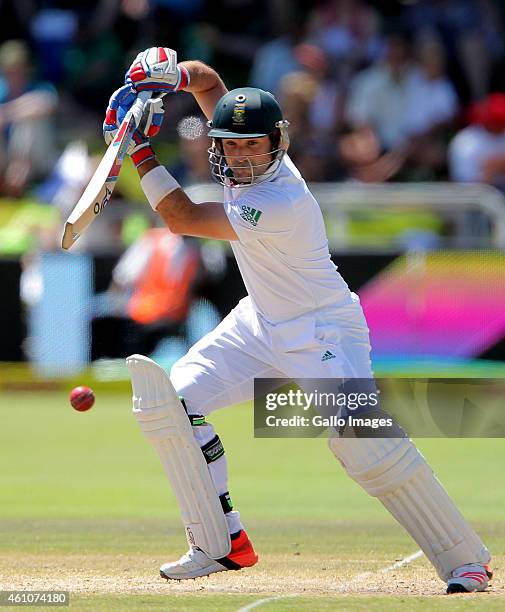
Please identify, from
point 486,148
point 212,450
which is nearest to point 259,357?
point 212,450

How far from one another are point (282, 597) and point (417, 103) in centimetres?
972

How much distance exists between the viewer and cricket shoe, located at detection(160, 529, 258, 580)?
18.9 feet

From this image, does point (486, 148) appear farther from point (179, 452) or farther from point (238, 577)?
point (179, 452)

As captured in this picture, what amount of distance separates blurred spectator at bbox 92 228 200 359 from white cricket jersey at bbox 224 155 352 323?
688cm

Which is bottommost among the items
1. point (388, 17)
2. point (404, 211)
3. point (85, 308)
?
point (85, 308)

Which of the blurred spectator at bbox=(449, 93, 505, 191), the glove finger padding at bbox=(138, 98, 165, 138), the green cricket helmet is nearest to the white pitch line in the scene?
the green cricket helmet

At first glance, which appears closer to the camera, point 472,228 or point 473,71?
point 472,228

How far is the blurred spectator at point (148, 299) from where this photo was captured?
41.7 ft

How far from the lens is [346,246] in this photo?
493 inches

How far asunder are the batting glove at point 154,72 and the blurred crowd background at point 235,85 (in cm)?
677

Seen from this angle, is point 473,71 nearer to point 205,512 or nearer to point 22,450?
point 22,450

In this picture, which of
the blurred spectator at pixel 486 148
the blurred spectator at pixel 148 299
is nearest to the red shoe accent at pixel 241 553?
the blurred spectator at pixel 148 299

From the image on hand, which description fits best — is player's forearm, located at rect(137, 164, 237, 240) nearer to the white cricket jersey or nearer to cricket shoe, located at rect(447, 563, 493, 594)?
the white cricket jersey

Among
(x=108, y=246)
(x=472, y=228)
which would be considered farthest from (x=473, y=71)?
(x=108, y=246)
